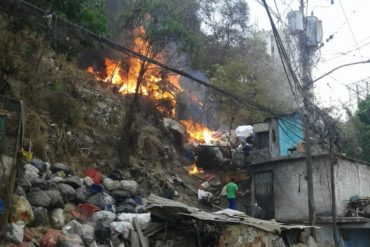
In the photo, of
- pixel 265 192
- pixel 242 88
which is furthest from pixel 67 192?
pixel 242 88

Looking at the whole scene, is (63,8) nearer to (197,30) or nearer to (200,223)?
(200,223)

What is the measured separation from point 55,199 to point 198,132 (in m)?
16.6

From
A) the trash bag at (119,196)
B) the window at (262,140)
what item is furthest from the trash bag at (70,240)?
the window at (262,140)

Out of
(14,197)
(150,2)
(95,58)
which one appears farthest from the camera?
(95,58)

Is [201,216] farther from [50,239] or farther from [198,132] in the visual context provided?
[198,132]

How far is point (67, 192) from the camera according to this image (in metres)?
12.0

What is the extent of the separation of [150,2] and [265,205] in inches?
384

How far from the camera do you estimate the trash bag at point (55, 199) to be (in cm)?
1099

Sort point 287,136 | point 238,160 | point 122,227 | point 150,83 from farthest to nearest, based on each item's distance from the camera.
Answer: point 150,83 < point 287,136 < point 238,160 < point 122,227

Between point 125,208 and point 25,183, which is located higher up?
point 25,183

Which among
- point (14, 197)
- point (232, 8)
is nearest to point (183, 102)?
point (232, 8)

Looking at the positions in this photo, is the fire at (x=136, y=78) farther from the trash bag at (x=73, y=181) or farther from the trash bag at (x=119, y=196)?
the trash bag at (x=73, y=181)

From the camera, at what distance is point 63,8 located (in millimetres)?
10094

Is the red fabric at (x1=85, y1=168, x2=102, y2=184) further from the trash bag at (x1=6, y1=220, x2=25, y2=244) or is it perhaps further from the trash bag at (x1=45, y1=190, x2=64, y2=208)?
the trash bag at (x1=6, y1=220, x2=25, y2=244)
